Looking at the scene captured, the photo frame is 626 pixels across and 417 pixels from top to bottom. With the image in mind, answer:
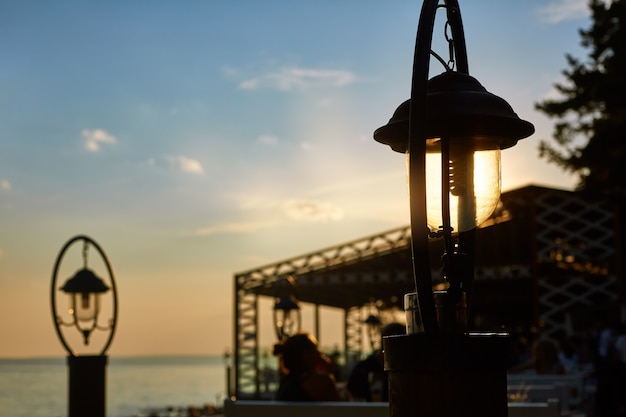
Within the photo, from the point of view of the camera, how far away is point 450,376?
9.62ft

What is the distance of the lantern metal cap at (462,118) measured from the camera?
3158 mm

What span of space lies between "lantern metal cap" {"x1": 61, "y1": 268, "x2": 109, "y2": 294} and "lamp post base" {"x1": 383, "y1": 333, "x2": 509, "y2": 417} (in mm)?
6875

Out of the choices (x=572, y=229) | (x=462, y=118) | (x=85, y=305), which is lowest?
(x=85, y=305)

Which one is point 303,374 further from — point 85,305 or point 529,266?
point 529,266

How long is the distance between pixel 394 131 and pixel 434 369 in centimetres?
80

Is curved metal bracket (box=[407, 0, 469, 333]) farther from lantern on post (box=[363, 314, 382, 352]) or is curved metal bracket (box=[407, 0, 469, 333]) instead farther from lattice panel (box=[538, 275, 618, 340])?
lattice panel (box=[538, 275, 618, 340])

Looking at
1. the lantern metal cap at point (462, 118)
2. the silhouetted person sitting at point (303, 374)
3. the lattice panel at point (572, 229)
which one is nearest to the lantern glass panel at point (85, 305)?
the silhouetted person sitting at point (303, 374)

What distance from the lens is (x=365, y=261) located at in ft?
81.4

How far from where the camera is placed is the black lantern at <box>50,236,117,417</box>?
856 cm

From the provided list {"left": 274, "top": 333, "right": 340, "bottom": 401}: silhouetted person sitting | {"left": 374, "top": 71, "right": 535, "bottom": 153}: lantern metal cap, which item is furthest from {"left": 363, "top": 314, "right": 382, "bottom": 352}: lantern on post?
{"left": 374, "top": 71, "right": 535, "bottom": 153}: lantern metal cap

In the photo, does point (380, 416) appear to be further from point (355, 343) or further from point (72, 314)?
point (355, 343)

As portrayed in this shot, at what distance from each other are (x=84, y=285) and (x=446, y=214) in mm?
6917

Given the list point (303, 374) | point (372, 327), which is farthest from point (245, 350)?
point (303, 374)

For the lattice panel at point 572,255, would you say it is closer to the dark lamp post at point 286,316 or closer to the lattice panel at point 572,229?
the lattice panel at point 572,229
